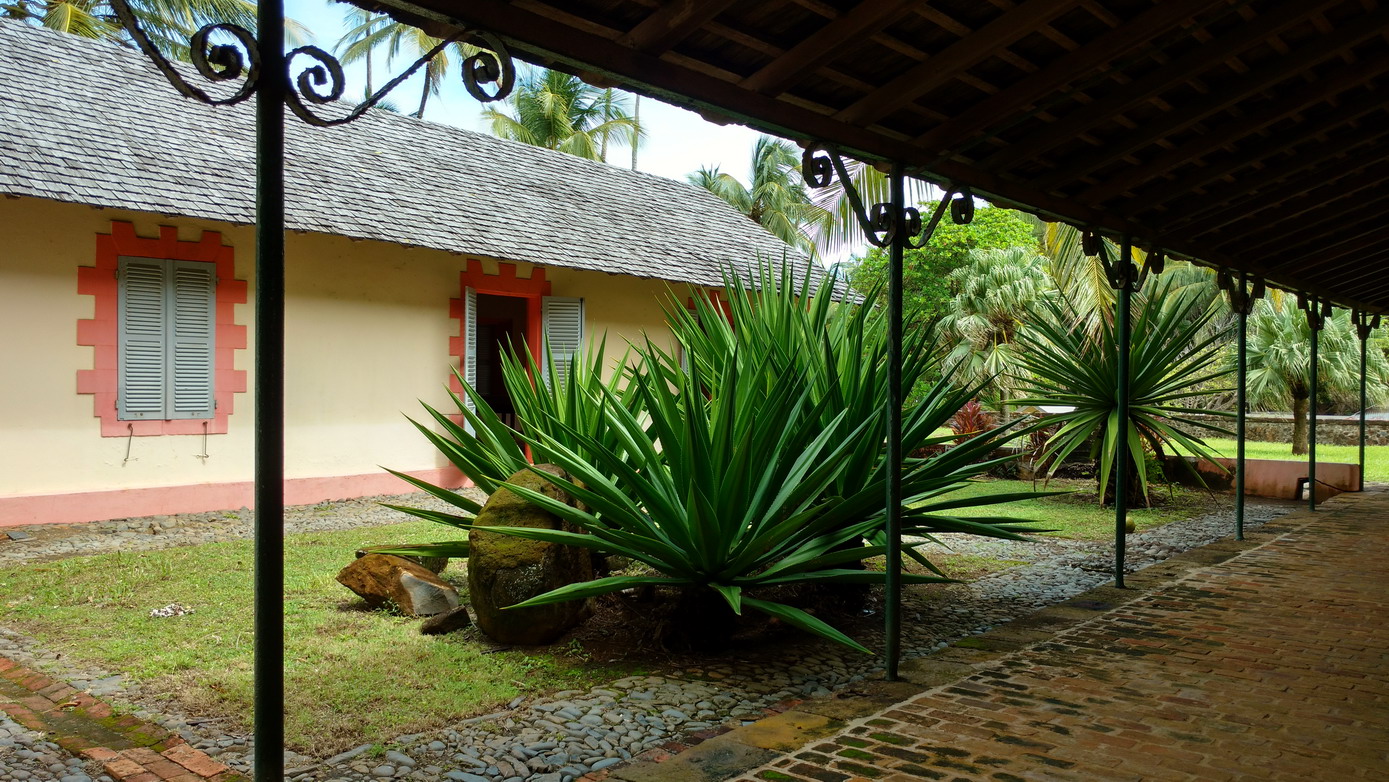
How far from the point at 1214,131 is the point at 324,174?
8.54m

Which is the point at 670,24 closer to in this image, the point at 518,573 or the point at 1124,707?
the point at 518,573

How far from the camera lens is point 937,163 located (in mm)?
4281

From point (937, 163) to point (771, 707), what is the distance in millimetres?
2445

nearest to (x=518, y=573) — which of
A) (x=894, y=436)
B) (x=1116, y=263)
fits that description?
(x=894, y=436)

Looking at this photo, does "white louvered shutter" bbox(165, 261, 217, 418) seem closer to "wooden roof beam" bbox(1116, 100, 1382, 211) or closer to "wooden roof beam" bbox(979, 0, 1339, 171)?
"wooden roof beam" bbox(979, 0, 1339, 171)

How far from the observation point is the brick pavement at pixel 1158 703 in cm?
303

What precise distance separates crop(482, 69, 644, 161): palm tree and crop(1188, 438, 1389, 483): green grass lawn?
67.7 ft

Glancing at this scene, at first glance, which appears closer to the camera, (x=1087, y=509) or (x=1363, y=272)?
(x=1363, y=272)

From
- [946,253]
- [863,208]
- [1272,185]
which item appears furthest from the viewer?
[946,253]

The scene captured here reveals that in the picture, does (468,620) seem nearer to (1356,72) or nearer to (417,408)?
(1356,72)

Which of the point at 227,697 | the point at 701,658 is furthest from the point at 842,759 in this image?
the point at 227,697

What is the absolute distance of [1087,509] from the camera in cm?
1041

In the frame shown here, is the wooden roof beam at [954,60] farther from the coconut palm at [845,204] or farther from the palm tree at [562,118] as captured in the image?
the palm tree at [562,118]

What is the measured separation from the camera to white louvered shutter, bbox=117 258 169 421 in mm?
8578
